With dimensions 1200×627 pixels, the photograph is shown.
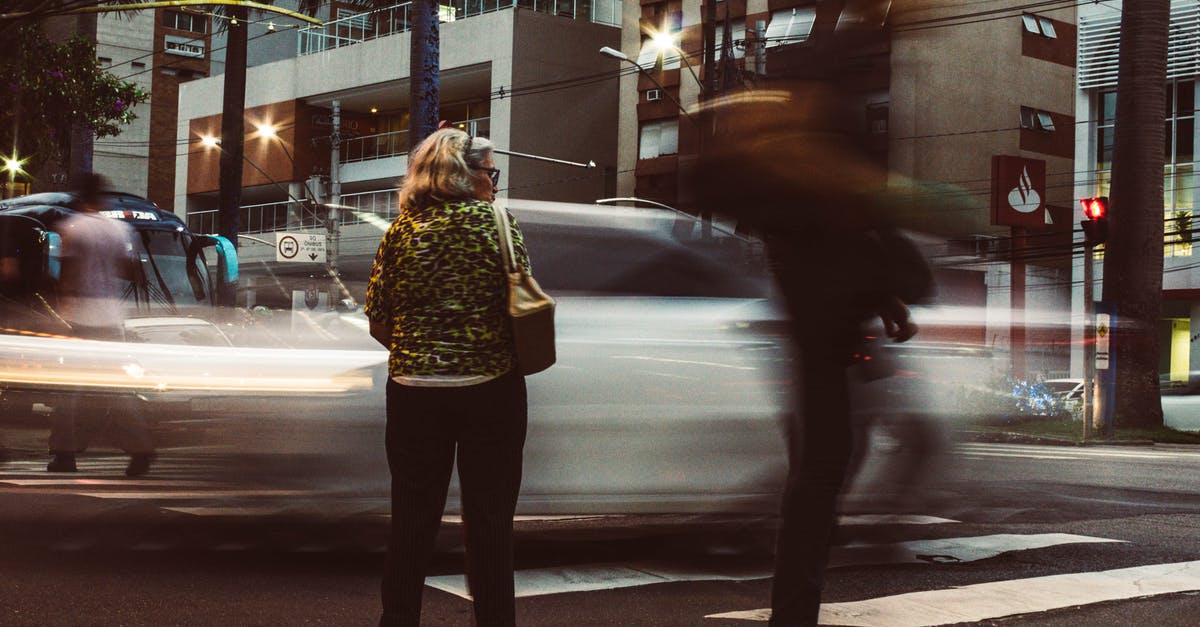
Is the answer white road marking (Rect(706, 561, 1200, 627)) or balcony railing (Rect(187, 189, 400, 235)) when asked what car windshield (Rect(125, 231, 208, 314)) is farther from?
balcony railing (Rect(187, 189, 400, 235))

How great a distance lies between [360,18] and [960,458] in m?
49.3

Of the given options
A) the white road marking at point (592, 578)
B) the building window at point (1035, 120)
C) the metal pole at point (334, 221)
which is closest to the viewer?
the white road marking at point (592, 578)

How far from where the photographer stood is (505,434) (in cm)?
366

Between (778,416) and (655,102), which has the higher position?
(655,102)

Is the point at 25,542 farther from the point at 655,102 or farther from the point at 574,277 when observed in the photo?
the point at 655,102

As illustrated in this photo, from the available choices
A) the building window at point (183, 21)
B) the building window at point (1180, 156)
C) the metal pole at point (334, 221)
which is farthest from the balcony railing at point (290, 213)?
the building window at point (183, 21)

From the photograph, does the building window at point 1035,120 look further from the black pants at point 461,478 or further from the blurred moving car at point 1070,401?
the black pants at point 461,478

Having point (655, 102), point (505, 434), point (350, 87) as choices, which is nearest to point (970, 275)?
point (655, 102)

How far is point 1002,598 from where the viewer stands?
5.11m

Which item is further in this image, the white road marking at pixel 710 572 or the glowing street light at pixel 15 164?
the glowing street light at pixel 15 164

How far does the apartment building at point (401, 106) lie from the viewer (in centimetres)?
4659

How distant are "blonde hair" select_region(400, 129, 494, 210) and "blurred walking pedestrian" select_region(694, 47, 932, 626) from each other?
2.86ft

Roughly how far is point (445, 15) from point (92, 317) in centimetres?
4326

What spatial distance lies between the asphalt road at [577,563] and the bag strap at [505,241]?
1.60m
